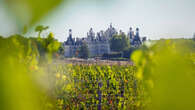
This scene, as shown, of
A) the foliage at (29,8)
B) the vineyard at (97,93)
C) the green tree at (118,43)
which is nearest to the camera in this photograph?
the foliage at (29,8)

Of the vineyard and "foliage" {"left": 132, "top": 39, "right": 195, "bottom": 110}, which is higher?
"foliage" {"left": 132, "top": 39, "right": 195, "bottom": 110}

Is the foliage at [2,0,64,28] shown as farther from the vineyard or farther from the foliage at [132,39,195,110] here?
the vineyard

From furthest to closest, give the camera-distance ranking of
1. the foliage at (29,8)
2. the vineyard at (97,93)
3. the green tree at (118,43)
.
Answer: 1. the green tree at (118,43)
2. the vineyard at (97,93)
3. the foliage at (29,8)

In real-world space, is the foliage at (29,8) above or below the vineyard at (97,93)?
above

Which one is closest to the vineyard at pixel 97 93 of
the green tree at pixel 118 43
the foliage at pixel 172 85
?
the foliage at pixel 172 85

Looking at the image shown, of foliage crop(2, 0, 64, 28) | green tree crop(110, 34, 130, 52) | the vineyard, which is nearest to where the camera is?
foliage crop(2, 0, 64, 28)

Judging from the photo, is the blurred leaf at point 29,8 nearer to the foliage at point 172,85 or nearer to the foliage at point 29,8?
the foliage at point 29,8

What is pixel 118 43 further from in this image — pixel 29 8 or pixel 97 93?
pixel 29 8

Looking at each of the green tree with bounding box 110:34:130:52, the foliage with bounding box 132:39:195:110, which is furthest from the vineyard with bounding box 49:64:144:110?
the green tree with bounding box 110:34:130:52

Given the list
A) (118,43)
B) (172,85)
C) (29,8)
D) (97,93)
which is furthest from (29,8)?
(118,43)

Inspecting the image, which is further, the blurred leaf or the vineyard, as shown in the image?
the vineyard

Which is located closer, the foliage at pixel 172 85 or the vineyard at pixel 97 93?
the foliage at pixel 172 85

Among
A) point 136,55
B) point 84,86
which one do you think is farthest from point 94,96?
point 136,55

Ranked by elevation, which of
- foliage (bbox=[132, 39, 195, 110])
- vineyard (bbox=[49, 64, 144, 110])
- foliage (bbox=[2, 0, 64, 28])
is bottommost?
vineyard (bbox=[49, 64, 144, 110])
